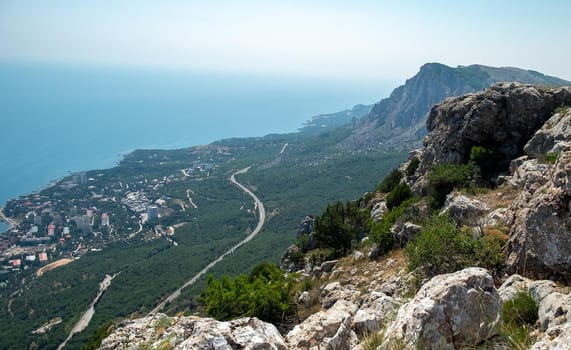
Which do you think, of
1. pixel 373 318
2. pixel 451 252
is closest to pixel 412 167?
pixel 451 252

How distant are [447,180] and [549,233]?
1367 centimetres

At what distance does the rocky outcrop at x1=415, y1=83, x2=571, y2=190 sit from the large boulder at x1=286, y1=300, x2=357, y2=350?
2029cm

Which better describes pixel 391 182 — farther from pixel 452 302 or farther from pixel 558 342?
pixel 558 342

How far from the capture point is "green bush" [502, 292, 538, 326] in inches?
231

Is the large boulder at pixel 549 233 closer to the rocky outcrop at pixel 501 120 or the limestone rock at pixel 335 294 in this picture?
the limestone rock at pixel 335 294

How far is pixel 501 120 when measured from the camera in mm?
24609

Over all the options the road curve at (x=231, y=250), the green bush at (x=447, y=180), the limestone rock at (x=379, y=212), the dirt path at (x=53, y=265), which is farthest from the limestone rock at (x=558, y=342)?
the dirt path at (x=53, y=265)

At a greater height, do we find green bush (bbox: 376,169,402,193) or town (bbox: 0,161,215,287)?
green bush (bbox: 376,169,402,193)

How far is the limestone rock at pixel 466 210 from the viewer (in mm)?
14646

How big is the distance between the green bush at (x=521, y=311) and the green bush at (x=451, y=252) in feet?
10.6

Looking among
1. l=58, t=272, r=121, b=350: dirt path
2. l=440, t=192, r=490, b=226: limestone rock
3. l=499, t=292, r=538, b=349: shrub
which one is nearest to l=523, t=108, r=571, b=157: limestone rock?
l=440, t=192, r=490, b=226: limestone rock

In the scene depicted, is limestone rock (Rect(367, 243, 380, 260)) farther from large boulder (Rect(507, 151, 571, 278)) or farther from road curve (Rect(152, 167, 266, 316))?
road curve (Rect(152, 167, 266, 316))

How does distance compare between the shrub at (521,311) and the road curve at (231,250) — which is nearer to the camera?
the shrub at (521,311)

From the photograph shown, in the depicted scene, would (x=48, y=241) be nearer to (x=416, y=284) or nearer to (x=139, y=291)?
(x=139, y=291)
